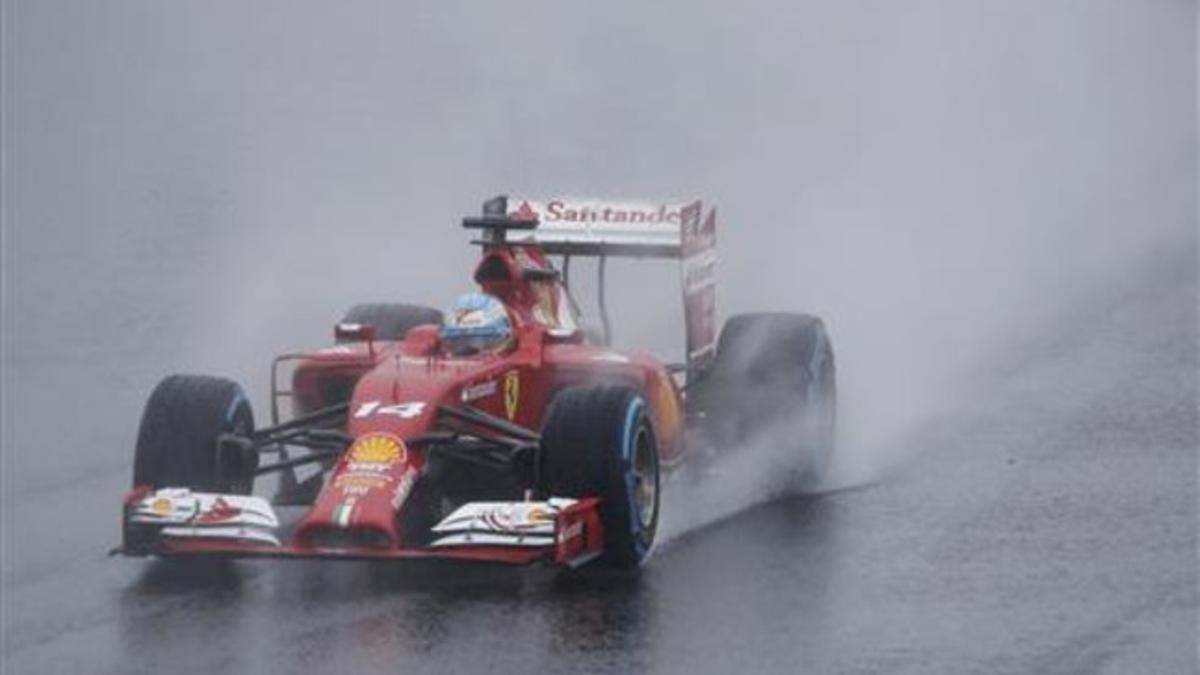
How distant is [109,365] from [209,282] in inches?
111

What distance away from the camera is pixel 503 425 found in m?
12.1

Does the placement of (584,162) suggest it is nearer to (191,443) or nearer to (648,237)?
(648,237)

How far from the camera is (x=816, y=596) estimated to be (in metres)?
11.1

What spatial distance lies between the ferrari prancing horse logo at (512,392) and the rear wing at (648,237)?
122 cm

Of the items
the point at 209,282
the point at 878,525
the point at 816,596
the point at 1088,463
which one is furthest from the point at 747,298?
the point at 816,596

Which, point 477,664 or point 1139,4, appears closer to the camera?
point 477,664

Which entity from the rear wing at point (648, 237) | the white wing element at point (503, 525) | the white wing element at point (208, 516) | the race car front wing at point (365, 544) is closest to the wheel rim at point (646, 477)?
the race car front wing at point (365, 544)

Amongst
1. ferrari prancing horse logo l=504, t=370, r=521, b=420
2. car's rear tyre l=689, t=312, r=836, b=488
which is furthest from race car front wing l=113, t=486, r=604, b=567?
car's rear tyre l=689, t=312, r=836, b=488

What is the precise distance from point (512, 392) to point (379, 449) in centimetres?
104

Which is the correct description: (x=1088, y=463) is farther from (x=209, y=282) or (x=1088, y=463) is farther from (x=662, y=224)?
(x=209, y=282)

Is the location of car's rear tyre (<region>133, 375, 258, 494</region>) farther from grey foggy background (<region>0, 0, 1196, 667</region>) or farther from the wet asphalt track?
grey foggy background (<region>0, 0, 1196, 667</region>)

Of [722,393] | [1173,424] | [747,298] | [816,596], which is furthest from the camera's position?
[747,298]

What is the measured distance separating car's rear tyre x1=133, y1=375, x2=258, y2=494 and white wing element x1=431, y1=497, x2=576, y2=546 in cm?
120

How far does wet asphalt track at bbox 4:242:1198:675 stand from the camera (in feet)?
33.1
